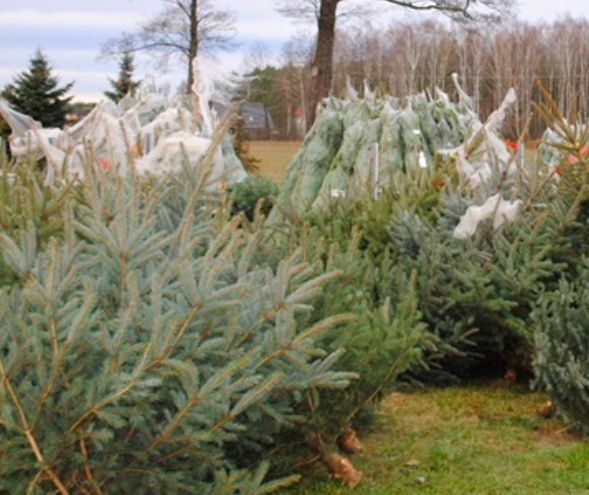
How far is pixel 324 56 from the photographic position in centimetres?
2389

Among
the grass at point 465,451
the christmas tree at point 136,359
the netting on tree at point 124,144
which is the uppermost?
the netting on tree at point 124,144

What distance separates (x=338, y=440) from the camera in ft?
15.0

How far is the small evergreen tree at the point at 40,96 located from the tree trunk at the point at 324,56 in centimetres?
864

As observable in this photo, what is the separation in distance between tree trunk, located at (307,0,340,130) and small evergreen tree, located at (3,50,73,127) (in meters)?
8.64

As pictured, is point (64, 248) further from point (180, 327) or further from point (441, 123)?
point (441, 123)

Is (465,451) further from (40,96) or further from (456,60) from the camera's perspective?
(456,60)

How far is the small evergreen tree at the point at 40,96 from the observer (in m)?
29.4

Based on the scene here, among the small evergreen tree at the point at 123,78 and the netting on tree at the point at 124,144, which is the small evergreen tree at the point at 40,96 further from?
the netting on tree at the point at 124,144

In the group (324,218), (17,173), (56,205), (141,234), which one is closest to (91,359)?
(141,234)

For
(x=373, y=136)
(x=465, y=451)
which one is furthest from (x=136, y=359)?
(x=373, y=136)

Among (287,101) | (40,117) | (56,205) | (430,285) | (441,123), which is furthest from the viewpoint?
(287,101)

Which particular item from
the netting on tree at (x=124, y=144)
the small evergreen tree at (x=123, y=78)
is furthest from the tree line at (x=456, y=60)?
the netting on tree at (x=124, y=144)

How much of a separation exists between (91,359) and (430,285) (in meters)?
3.16

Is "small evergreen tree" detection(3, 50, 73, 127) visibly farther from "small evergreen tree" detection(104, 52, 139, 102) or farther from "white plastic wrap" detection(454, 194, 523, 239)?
"white plastic wrap" detection(454, 194, 523, 239)
